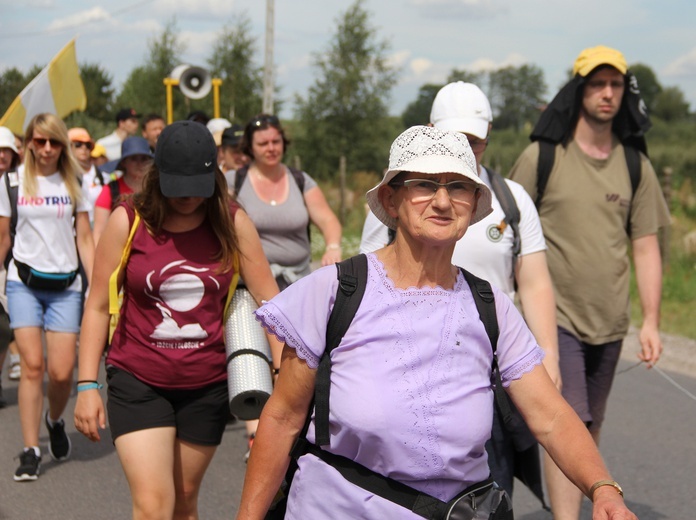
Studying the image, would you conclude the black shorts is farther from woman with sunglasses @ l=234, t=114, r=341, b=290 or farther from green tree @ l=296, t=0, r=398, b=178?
green tree @ l=296, t=0, r=398, b=178

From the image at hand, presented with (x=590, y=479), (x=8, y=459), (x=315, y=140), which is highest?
(x=590, y=479)

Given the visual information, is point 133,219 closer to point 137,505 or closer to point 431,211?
point 137,505

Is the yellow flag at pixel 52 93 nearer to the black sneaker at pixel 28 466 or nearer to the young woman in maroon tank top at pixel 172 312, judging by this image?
the black sneaker at pixel 28 466

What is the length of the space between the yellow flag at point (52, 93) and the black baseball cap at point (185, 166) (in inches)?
365

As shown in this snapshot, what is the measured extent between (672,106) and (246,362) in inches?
3835

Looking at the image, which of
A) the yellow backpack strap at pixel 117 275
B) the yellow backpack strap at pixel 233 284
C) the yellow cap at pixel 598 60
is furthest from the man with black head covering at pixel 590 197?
the yellow backpack strap at pixel 117 275

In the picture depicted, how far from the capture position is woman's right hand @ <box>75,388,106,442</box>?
392 centimetres

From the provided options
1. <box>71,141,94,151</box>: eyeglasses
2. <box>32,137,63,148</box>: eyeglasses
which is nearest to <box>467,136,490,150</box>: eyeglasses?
<box>32,137,63,148</box>: eyeglasses

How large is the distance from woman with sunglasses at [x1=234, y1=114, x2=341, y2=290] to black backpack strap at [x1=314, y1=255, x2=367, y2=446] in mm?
3689

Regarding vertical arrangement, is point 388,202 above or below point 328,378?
above

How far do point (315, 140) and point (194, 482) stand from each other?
44090mm

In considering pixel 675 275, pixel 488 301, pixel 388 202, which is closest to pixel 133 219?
pixel 388 202

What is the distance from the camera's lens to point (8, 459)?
6.54 m

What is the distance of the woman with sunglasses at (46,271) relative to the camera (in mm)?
6188
